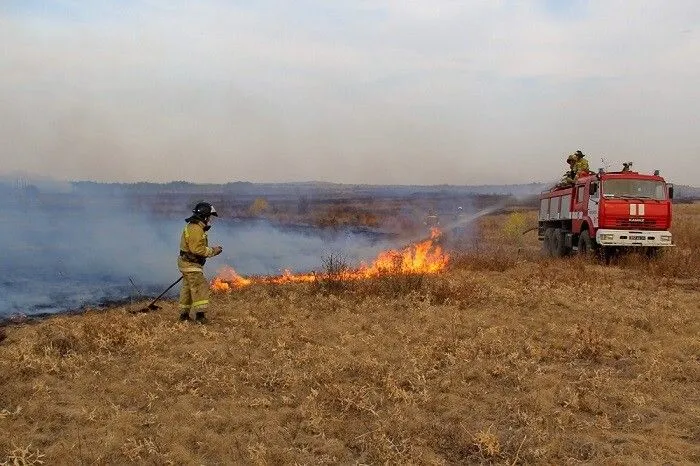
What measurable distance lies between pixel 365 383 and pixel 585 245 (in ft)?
41.4

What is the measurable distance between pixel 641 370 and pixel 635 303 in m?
4.09

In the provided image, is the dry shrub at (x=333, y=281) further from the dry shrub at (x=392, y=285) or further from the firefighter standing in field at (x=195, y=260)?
the firefighter standing in field at (x=195, y=260)

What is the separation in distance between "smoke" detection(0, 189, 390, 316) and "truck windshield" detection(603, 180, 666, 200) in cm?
754

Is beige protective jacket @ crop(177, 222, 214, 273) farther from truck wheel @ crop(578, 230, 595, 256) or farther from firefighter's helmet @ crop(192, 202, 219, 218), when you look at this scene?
truck wheel @ crop(578, 230, 595, 256)

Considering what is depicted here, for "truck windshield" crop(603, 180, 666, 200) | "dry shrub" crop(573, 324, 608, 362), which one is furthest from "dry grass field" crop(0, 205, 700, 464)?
"truck windshield" crop(603, 180, 666, 200)

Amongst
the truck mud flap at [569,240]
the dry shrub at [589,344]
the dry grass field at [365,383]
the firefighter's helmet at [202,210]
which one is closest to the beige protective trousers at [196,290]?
the dry grass field at [365,383]

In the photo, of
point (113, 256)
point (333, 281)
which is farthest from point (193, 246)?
point (113, 256)

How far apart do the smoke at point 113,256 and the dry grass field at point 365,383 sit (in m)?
3.68

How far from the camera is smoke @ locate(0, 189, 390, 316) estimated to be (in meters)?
13.8

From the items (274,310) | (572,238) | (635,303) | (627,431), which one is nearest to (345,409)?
(627,431)

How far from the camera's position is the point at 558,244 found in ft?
62.5

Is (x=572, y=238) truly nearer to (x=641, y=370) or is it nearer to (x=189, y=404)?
(x=641, y=370)

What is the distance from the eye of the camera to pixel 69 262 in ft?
61.1

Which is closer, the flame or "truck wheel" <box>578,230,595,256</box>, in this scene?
the flame
